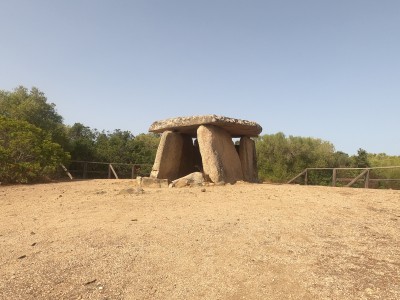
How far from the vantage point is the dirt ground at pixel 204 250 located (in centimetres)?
253

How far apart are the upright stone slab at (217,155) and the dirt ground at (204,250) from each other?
3041mm

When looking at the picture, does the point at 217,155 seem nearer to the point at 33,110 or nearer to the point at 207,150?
the point at 207,150

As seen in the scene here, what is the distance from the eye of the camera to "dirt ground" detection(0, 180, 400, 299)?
2.53 metres

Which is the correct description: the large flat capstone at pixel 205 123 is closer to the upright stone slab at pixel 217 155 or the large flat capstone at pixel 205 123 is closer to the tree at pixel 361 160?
the upright stone slab at pixel 217 155

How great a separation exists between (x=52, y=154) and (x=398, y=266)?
1192cm

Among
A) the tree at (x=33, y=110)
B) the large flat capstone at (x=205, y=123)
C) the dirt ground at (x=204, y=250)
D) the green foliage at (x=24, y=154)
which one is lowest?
the dirt ground at (x=204, y=250)

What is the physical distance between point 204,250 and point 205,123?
20.5 ft

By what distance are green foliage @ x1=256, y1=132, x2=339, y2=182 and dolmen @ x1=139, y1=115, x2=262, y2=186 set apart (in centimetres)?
1143

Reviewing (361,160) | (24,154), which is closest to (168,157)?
(24,154)

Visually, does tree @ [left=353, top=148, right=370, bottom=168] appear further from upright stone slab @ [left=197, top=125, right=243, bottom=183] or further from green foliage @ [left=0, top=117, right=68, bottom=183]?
green foliage @ [left=0, top=117, right=68, bottom=183]

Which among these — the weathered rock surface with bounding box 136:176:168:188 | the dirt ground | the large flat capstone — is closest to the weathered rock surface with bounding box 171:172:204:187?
the weathered rock surface with bounding box 136:176:168:188

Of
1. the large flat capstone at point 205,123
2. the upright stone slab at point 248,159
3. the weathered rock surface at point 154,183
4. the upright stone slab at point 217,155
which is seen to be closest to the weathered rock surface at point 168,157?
the large flat capstone at point 205,123

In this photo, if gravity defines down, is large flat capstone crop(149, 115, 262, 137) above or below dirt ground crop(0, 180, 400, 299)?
above

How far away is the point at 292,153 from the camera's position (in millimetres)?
24219
